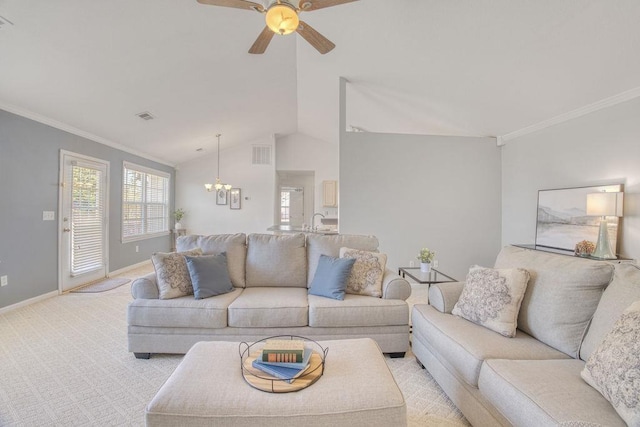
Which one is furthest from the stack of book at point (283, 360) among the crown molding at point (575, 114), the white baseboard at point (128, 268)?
the white baseboard at point (128, 268)

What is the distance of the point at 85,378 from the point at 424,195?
14.7ft

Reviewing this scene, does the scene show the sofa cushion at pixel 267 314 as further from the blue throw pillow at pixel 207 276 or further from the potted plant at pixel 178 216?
the potted plant at pixel 178 216

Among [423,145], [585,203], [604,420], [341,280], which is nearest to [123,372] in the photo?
[341,280]

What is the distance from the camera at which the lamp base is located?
2988mm

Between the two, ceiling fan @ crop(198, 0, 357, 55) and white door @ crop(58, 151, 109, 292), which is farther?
white door @ crop(58, 151, 109, 292)

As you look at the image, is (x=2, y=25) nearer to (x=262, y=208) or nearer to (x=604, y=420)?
(x=604, y=420)

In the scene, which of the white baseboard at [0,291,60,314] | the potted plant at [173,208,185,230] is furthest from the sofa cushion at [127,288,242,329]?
the potted plant at [173,208,185,230]

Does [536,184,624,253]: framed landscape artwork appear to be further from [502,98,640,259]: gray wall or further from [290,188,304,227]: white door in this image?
[290,188,304,227]: white door

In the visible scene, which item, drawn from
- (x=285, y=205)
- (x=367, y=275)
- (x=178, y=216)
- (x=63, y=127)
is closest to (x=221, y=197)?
(x=178, y=216)

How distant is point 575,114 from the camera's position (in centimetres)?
351

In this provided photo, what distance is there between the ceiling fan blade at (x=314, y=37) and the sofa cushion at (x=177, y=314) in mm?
2211

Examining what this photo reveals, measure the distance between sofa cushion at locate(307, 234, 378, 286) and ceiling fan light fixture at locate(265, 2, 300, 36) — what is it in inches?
71.9

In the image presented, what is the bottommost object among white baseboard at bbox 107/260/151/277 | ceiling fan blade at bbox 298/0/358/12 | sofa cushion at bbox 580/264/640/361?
white baseboard at bbox 107/260/151/277

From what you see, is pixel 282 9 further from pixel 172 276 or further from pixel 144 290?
pixel 144 290
